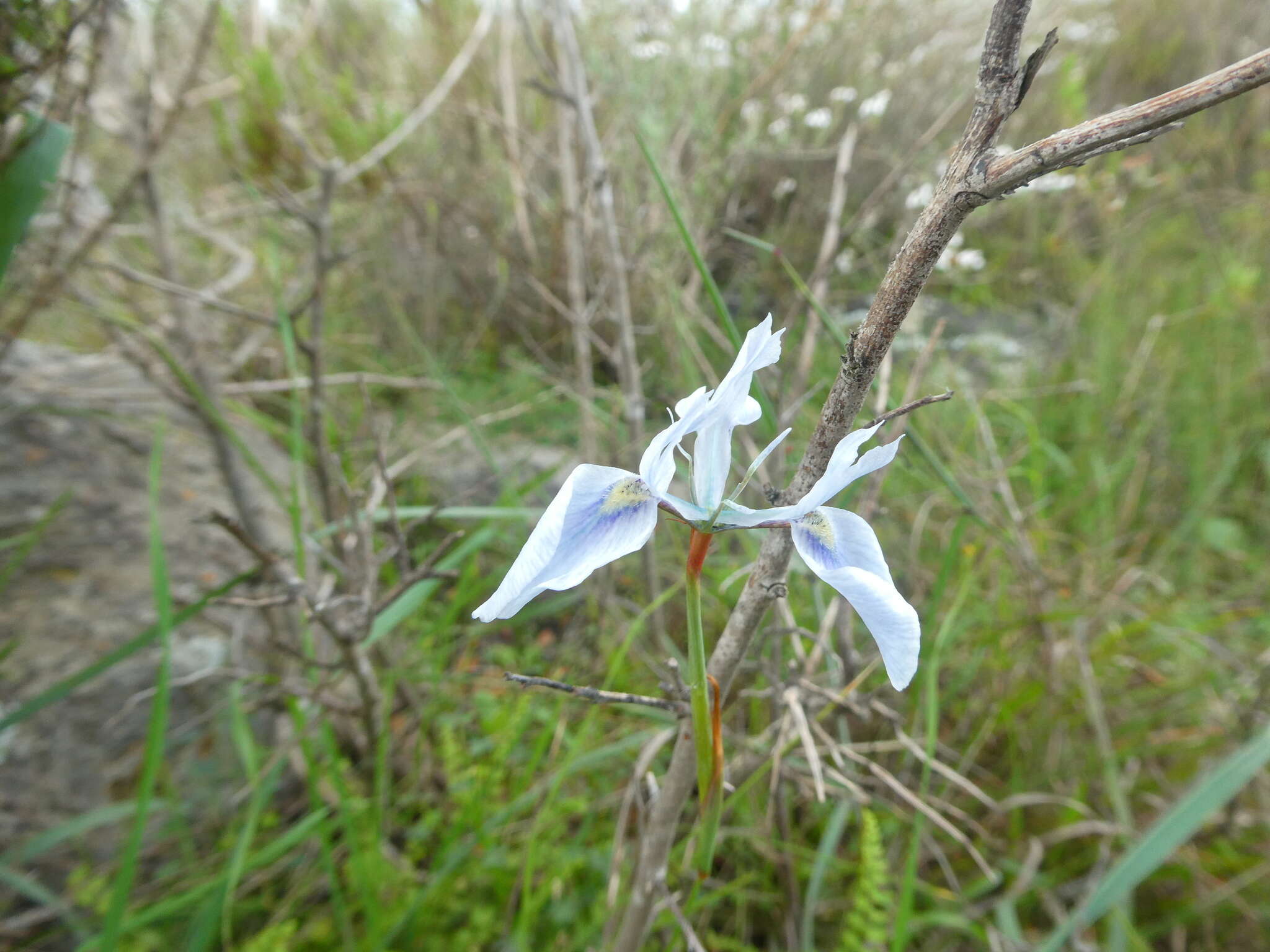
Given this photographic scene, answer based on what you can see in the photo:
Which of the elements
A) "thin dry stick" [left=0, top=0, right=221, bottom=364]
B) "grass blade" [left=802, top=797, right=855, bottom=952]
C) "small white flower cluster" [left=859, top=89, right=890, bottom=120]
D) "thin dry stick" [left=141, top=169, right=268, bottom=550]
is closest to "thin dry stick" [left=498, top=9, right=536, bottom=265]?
"thin dry stick" [left=0, top=0, right=221, bottom=364]

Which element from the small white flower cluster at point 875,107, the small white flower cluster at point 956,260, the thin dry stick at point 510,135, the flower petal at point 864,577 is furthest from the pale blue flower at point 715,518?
the small white flower cluster at point 875,107

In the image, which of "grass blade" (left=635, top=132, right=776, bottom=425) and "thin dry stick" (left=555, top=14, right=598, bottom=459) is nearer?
"grass blade" (left=635, top=132, right=776, bottom=425)

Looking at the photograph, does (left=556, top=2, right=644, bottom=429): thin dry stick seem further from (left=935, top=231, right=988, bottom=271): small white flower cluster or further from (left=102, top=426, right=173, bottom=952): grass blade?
(left=102, top=426, right=173, bottom=952): grass blade

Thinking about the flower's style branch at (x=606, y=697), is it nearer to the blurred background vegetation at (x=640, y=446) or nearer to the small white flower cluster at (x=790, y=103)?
the blurred background vegetation at (x=640, y=446)

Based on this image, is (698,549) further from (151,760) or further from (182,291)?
(182,291)

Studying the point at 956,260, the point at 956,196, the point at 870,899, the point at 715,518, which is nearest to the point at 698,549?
the point at 715,518

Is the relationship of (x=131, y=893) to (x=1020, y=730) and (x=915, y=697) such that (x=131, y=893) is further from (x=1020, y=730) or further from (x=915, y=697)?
(x=1020, y=730)
